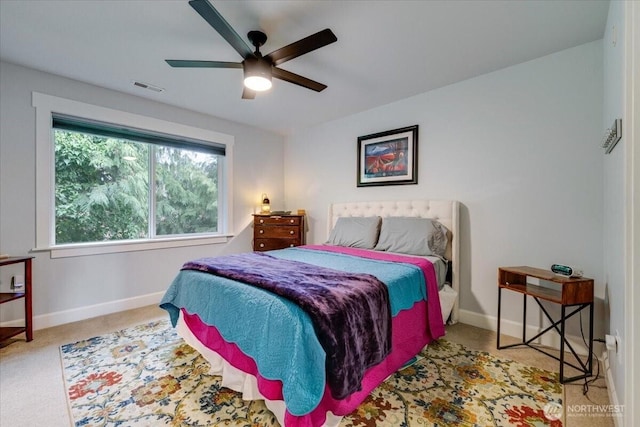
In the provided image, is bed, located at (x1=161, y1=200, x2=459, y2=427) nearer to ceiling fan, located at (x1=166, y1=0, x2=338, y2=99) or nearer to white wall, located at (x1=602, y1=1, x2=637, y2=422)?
white wall, located at (x1=602, y1=1, x2=637, y2=422)

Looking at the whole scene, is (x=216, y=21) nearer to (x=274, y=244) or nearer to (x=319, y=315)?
(x=319, y=315)

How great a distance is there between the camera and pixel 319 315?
51.4 inches

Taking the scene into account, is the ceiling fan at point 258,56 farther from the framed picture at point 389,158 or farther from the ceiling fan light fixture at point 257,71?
the framed picture at point 389,158

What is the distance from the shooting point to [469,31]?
2004mm

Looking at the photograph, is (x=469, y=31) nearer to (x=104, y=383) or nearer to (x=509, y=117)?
(x=509, y=117)

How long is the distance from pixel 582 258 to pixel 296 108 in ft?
11.1

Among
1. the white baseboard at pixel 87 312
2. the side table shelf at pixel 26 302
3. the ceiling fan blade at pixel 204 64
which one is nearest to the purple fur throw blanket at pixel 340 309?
the ceiling fan blade at pixel 204 64

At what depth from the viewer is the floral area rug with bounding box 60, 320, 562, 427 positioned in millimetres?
1461

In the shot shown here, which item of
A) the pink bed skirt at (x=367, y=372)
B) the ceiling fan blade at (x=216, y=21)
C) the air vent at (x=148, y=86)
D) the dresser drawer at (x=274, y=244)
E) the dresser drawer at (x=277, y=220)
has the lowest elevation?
the pink bed skirt at (x=367, y=372)

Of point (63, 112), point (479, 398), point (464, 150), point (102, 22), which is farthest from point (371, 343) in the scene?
point (63, 112)

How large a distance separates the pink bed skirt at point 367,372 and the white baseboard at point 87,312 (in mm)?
1482

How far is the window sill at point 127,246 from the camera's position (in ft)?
9.04

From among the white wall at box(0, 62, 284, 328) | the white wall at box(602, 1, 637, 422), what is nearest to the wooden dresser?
the white wall at box(0, 62, 284, 328)

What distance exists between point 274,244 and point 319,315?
282cm
